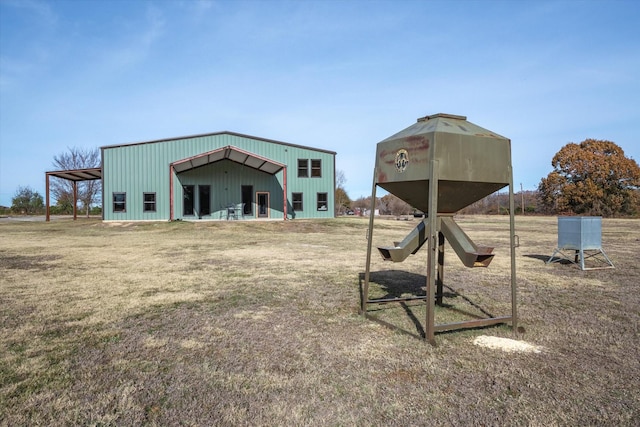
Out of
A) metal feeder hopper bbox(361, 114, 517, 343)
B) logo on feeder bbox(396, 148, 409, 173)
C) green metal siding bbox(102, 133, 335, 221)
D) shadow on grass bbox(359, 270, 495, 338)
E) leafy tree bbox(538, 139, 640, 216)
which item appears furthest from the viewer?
leafy tree bbox(538, 139, 640, 216)

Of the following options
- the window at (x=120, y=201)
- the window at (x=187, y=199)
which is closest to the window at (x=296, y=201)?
the window at (x=187, y=199)

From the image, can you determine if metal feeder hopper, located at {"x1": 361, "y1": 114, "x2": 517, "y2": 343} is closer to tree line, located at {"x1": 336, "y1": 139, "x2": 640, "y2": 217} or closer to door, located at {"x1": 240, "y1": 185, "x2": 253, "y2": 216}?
door, located at {"x1": 240, "y1": 185, "x2": 253, "y2": 216}

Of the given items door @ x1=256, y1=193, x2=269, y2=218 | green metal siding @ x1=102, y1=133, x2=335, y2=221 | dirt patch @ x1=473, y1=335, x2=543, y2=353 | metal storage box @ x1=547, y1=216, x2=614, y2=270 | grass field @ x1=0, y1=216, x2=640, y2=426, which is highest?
green metal siding @ x1=102, y1=133, x2=335, y2=221

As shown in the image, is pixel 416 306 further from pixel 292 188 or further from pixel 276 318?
pixel 292 188

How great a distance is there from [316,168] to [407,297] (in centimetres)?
2378

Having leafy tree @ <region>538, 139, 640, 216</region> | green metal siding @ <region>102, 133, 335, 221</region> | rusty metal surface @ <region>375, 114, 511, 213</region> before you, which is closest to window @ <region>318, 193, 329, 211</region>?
green metal siding @ <region>102, 133, 335, 221</region>

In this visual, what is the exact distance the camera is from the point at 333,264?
31.9 ft

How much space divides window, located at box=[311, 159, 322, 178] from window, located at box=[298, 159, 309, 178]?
0.39 m

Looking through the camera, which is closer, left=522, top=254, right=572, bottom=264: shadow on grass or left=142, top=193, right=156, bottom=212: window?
left=522, top=254, right=572, bottom=264: shadow on grass

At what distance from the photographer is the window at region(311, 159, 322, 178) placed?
29.4m

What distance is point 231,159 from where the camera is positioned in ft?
83.7

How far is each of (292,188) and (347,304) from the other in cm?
2332

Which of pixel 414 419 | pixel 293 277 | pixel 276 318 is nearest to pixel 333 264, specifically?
pixel 293 277

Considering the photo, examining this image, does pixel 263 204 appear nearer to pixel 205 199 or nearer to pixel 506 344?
pixel 205 199
